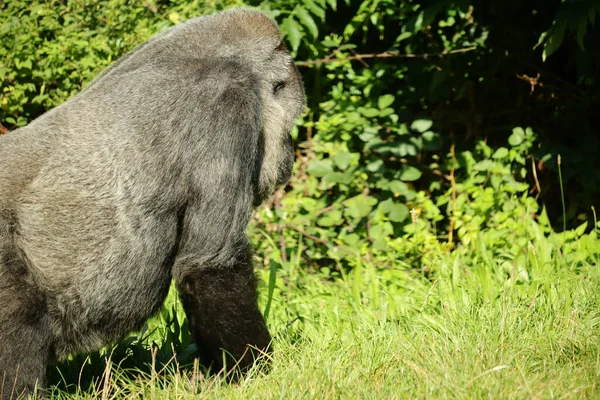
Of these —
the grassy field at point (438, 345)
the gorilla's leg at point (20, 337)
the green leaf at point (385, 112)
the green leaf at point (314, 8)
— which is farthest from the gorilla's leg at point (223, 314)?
the green leaf at point (385, 112)

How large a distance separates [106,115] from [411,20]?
105 inches

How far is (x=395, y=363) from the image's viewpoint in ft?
10.5

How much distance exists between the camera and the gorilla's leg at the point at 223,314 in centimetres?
325

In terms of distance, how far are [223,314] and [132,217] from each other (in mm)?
548

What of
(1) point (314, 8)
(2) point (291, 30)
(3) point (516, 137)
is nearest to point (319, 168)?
(2) point (291, 30)

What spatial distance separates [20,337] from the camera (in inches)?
121

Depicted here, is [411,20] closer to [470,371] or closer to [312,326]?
[312,326]

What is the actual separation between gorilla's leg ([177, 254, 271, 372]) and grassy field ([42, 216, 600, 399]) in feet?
0.35

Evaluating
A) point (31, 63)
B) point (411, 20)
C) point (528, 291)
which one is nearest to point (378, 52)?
point (411, 20)

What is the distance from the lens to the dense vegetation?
5.00 meters

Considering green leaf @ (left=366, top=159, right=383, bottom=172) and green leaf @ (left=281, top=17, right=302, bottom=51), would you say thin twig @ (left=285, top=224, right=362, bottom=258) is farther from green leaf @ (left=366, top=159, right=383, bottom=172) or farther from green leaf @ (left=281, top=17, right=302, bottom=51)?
green leaf @ (left=281, top=17, right=302, bottom=51)

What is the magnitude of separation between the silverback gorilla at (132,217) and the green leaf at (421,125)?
272 cm

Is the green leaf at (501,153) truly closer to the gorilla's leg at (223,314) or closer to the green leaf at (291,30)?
the green leaf at (291,30)

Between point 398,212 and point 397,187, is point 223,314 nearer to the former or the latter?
point 398,212
